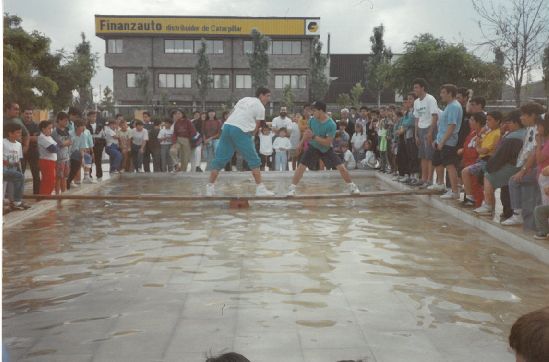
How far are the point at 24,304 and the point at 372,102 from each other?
60547 mm

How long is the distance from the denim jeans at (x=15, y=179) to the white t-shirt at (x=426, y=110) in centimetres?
649

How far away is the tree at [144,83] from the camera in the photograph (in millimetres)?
55938

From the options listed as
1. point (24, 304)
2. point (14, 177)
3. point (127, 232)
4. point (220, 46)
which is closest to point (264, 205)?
point (127, 232)

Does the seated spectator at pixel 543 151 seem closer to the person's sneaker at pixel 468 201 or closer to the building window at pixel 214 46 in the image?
the person's sneaker at pixel 468 201

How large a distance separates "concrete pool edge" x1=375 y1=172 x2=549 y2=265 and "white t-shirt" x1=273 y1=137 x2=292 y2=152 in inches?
277

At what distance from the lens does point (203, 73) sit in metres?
55.7

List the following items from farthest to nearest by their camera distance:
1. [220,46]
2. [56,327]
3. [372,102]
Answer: [372,102], [220,46], [56,327]

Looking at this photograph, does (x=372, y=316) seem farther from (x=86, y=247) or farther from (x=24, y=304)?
(x=86, y=247)

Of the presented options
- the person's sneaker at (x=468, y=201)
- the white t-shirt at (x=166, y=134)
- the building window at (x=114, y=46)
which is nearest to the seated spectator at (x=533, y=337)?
the person's sneaker at (x=468, y=201)

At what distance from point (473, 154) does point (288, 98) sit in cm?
4460

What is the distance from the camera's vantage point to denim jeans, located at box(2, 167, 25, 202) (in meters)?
8.95

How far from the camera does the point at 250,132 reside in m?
10.5

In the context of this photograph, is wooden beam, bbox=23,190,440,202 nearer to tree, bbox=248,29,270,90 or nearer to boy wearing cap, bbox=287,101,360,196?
boy wearing cap, bbox=287,101,360,196

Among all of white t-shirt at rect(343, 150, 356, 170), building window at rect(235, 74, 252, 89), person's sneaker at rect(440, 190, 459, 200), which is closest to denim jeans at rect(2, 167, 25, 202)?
person's sneaker at rect(440, 190, 459, 200)
